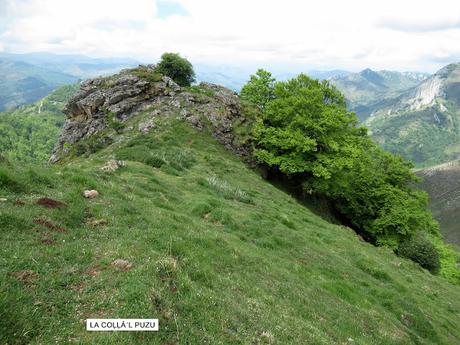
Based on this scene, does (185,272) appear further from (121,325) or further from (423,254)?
(423,254)

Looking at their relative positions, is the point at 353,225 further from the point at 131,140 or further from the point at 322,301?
the point at 322,301

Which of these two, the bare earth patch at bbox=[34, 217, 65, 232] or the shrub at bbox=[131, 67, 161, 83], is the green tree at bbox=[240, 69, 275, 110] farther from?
the bare earth patch at bbox=[34, 217, 65, 232]

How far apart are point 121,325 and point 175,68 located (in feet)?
195

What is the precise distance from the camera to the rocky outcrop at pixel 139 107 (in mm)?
46000

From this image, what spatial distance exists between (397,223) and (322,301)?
3944 cm

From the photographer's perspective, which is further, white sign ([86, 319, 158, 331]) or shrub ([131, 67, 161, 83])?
shrub ([131, 67, 161, 83])

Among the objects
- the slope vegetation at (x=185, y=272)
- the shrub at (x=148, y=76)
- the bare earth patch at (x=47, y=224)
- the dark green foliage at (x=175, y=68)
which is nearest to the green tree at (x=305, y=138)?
the slope vegetation at (x=185, y=272)

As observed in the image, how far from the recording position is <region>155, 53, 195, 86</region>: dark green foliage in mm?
61719

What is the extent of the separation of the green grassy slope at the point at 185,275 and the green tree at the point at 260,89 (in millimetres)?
36079

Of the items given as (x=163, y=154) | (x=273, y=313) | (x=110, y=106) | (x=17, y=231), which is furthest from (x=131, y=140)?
(x=273, y=313)

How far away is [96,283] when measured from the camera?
850 centimetres

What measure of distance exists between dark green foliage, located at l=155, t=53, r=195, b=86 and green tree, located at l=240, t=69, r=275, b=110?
35.1 feet

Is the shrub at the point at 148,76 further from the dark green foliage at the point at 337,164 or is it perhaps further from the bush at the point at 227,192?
the bush at the point at 227,192

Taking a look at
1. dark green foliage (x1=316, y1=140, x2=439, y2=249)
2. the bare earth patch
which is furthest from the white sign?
dark green foliage (x1=316, y1=140, x2=439, y2=249)
